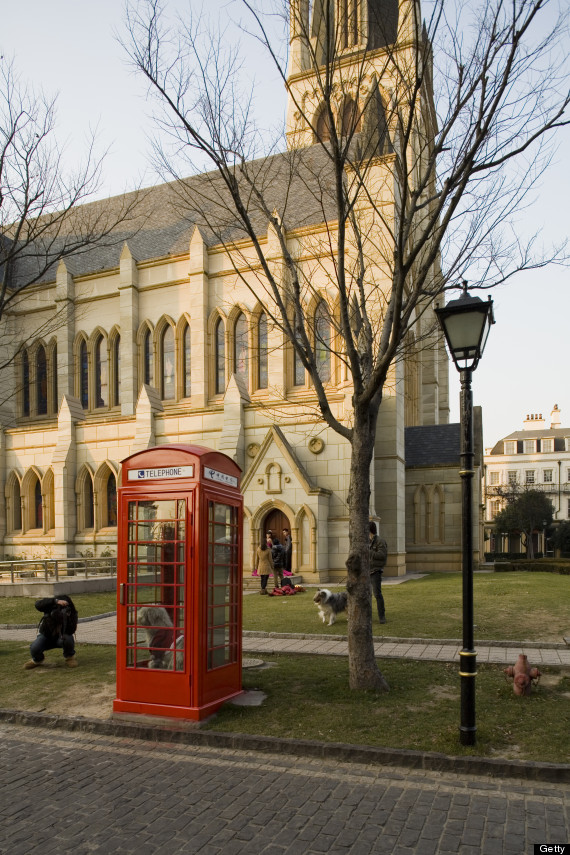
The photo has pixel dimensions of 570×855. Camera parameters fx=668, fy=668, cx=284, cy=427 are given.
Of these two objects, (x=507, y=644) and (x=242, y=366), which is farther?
(x=242, y=366)

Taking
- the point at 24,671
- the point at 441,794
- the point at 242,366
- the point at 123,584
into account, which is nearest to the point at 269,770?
the point at 441,794

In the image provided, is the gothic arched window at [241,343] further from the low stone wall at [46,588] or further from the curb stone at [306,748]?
the curb stone at [306,748]

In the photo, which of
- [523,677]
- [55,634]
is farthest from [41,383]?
[523,677]

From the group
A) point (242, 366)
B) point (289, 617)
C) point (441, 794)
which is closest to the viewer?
point (441, 794)

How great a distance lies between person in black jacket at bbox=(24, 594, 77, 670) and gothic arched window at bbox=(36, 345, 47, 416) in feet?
89.3

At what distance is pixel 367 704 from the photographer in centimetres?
743

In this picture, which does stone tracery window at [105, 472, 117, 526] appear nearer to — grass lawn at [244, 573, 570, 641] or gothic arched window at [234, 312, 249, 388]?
gothic arched window at [234, 312, 249, 388]

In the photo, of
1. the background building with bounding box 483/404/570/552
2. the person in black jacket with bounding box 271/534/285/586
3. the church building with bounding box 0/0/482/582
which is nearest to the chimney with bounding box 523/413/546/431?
the background building with bounding box 483/404/570/552

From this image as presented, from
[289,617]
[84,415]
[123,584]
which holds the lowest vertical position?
[289,617]

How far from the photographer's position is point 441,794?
534 cm

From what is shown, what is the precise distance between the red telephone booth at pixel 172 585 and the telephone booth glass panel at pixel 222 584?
0.01 meters

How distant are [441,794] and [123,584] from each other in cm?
382

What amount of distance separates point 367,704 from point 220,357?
24.5 m

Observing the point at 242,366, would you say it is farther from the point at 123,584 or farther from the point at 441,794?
the point at 441,794
